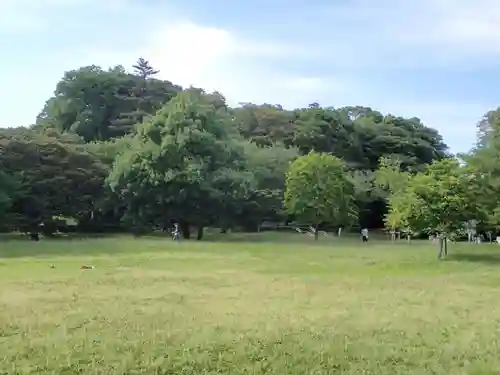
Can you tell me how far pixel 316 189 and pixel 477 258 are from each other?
1233 centimetres

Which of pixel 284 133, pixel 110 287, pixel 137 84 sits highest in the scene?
pixel 137 84

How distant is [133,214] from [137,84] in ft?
71.9

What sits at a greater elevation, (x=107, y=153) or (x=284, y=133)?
(x=284, y=133)

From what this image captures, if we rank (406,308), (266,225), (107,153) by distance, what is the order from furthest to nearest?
1. (266,225)
2. (107,153)
3. (406,308)

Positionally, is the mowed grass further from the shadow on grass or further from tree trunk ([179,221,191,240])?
tree trunk ([179,221,191,240])

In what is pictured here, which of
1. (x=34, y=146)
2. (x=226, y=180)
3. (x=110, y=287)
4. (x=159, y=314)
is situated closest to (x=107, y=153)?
(x=34, y=146)

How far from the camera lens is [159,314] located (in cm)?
1069

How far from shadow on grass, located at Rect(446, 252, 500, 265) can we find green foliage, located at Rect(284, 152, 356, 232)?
Result: 1077 centimetres

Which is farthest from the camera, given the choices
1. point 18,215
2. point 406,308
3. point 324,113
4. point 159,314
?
point 324,113

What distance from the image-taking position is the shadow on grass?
22.1 metres

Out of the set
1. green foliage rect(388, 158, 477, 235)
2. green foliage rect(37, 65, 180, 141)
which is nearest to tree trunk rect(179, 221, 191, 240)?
green foliage rect(388, 158, 477, 235)

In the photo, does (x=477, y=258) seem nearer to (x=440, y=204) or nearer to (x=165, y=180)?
(x=440, y=204)

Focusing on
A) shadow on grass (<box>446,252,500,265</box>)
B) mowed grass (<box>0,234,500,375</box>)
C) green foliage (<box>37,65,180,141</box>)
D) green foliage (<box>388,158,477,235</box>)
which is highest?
green foliage (<box>37,65,180,141</box>)

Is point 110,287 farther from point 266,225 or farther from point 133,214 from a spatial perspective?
point 266,225
